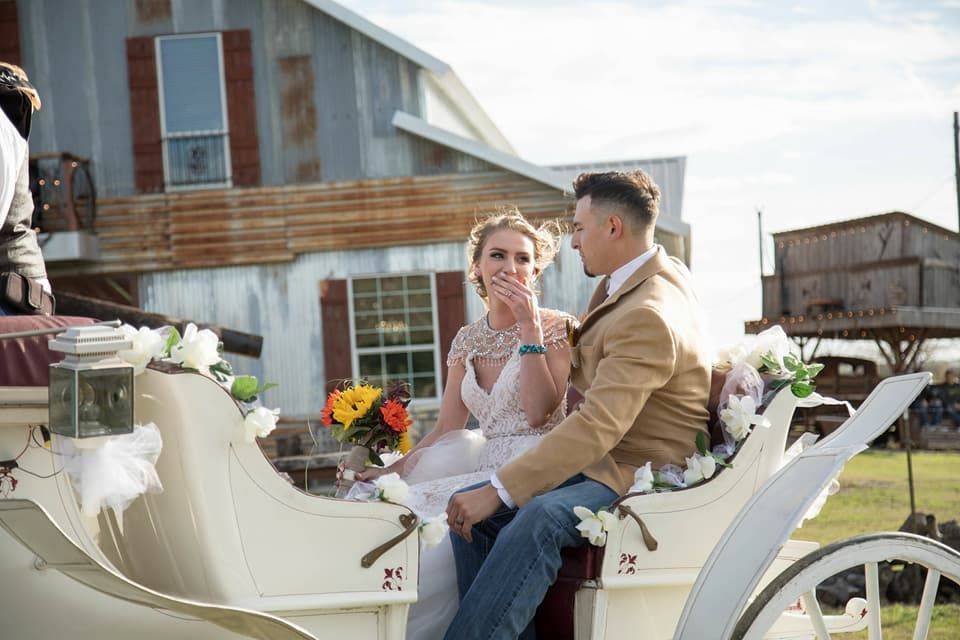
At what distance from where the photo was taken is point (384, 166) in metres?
13.2

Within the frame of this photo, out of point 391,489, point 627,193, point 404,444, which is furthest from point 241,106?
point 391,489

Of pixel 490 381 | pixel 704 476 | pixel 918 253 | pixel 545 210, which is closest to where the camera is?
pixel 704 476

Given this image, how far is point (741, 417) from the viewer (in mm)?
3188

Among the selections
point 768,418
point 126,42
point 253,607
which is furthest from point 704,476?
point 126,42

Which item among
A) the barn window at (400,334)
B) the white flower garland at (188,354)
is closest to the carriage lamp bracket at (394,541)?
the white flower garland at (188,354)

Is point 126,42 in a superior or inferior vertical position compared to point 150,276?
superior

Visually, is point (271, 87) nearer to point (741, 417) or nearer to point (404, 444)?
point (404, 444)

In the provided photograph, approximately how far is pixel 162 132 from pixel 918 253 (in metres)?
15.0

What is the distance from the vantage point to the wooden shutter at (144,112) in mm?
13406

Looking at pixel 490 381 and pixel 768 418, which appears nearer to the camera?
pixel 768 418

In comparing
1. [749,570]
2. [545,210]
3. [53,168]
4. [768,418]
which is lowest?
[749,570]

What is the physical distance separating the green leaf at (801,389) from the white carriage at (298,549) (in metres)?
0.03

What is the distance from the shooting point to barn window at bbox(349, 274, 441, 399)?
13.2 metres

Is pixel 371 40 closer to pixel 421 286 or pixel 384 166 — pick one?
pixel 384 166
